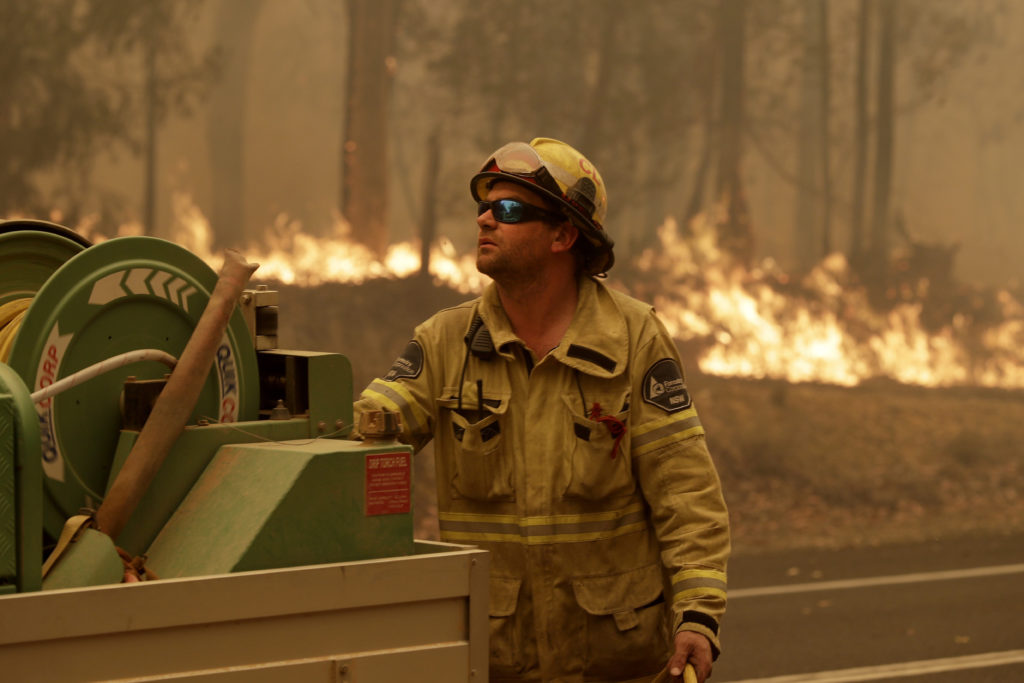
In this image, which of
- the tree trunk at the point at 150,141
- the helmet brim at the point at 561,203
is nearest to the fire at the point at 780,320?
the tree trunk at the point at 150,141

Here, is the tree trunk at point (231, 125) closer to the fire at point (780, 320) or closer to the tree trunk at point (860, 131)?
the fire at point (780, 320)

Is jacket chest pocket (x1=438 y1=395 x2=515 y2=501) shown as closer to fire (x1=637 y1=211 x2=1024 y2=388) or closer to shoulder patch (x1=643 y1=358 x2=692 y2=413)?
shoulder patch (x1=643 y1=358 x2=692 y2=413)

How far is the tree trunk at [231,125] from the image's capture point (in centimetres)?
1484

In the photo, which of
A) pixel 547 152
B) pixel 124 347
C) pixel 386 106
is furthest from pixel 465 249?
pixel 124 347

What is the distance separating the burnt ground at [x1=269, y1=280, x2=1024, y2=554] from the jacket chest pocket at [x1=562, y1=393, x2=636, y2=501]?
8458 millimetres

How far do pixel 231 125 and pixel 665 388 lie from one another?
36.8ft

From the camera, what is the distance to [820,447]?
52.5 ft

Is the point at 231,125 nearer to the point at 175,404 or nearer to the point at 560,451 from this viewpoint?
the point at 560,451

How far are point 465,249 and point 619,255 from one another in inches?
82.5

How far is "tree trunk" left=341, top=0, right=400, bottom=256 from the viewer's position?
50.9 feet

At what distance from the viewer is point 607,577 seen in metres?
4.38

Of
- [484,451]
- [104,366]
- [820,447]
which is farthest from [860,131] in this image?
[104,366]

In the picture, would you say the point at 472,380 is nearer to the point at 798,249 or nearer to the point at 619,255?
the point at 619,255

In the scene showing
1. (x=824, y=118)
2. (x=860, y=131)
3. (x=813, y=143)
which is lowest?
(x=813, y=143)
